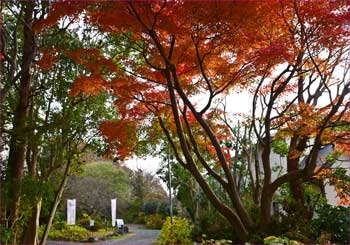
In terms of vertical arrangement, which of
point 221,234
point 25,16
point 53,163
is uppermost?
point 25,16

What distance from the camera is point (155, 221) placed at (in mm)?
20203

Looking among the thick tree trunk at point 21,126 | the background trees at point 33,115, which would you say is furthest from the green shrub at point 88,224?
the thick tree trunk at point 21,126

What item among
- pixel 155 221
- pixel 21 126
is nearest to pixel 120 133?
pixel 21 126

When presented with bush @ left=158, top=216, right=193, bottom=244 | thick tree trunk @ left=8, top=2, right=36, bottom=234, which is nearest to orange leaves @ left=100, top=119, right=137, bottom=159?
thick tree trunk @ left=8, top=2, right=36, bottom=234

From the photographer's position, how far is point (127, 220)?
74.5ft

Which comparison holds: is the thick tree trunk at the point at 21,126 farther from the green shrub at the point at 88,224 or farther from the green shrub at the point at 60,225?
the green shrub at the point at 88,224

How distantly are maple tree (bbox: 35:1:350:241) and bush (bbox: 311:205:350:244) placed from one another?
0.59 metres

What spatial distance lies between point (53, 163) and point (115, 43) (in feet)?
9.50

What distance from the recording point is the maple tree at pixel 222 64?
17.8 feet

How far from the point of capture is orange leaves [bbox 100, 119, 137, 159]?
8180mm

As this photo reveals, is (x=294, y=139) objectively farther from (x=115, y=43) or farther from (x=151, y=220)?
(x=151, y=220)

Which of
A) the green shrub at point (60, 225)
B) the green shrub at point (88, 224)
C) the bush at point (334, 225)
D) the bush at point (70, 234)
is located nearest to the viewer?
the bush at point (334, 225)

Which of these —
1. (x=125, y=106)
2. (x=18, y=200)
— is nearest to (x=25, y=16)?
(x=125, y=106)

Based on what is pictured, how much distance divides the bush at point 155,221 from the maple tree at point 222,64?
12.2 m
